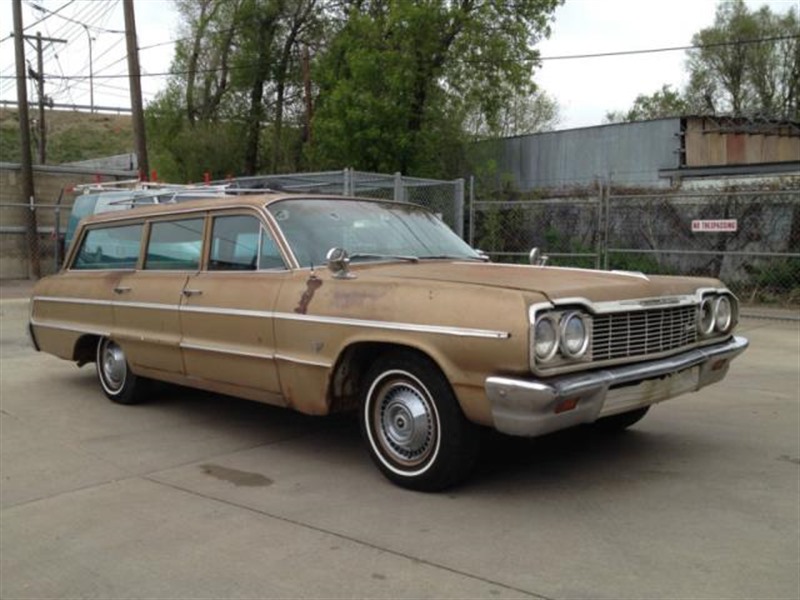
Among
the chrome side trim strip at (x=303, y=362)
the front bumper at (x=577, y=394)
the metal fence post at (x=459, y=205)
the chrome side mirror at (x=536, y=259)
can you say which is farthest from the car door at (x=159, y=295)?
the metal fence post at (x=459, y=205)

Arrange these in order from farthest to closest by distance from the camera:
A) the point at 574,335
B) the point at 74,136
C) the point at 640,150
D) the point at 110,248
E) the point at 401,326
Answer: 1. the point at 74,136
2. the point at 640,150
3. the point at 110,248
4. the point at 401,326
5. the point at 574,335

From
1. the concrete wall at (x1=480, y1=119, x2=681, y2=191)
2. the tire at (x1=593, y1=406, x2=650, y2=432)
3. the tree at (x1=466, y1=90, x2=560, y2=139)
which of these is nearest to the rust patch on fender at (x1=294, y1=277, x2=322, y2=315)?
the tire at (x1=593, y1=406, x2=650, y2=432)

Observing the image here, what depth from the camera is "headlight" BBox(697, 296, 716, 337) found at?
16.3ft

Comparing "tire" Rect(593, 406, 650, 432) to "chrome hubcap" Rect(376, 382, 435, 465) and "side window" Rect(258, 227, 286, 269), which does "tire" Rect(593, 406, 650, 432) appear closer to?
"chrome hubcap" Rect(376, 382, 435, 465)

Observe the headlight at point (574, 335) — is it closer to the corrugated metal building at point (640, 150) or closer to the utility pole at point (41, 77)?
the corrugated metal building at point (640, 150)

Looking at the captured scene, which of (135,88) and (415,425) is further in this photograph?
(135,88)

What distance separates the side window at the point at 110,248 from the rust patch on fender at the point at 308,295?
7.55ft

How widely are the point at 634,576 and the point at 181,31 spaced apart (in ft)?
95.9

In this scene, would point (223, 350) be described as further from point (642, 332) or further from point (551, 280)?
point (642, 332)

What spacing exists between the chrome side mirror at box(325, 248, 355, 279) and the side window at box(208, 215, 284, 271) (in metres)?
0.54

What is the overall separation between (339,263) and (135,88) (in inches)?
609

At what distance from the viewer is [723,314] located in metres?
5.20

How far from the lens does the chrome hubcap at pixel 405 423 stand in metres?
4.36

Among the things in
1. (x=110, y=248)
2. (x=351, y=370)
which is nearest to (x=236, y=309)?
(x=351, y=370)
